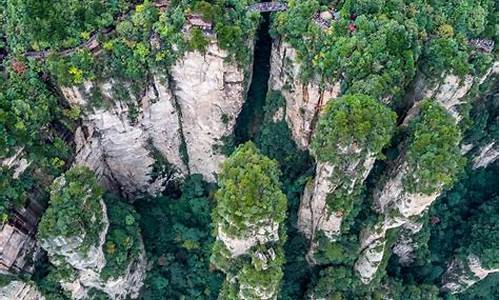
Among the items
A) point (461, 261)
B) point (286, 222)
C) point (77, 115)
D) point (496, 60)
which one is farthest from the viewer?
point (461, 261)

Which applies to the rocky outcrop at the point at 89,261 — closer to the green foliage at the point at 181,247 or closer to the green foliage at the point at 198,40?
the green foliage at the point at 181,247

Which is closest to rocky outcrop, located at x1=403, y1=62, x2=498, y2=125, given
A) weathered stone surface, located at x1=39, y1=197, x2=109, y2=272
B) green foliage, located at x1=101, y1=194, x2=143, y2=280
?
green foliage, located at x1=101, y1=194, x2=143, y2=280

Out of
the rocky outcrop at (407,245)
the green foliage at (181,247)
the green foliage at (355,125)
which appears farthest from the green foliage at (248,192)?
the rocky outcrop at (407,245)

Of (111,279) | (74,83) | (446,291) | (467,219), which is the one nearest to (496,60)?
(467,219)

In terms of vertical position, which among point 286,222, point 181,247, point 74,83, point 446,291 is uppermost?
point 74,83

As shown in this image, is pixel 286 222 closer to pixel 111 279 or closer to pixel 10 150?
pixel 111 279

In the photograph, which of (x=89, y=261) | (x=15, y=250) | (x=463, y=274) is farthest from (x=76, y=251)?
(x=463, y=274)
